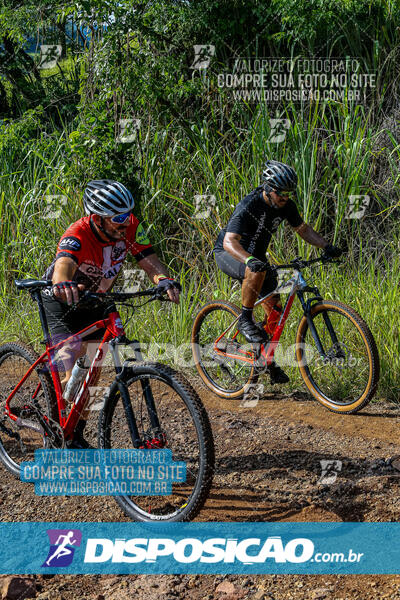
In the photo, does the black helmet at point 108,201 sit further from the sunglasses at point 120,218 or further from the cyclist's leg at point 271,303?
the cyclist's leg at point 271,303

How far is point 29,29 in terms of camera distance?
9.30 metres

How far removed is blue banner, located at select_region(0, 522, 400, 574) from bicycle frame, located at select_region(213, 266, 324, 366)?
6.55 ft

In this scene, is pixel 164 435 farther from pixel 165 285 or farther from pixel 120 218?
pixel 120 218

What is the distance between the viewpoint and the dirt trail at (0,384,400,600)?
3.02 metres

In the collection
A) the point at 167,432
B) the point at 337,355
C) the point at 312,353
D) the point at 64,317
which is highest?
the point at 64,317

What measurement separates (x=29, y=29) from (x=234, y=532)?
8332mm

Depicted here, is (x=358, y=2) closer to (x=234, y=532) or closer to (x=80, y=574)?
(x=234, y=532)

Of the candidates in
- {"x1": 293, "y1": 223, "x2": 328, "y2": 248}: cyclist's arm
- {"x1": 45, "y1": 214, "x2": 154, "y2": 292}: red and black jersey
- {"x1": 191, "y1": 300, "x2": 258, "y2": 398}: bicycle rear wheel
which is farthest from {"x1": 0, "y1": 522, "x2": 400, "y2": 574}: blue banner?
{"x1": 293, "y1": 223, "x2": 328, "y2": 248}: cyclist's arm

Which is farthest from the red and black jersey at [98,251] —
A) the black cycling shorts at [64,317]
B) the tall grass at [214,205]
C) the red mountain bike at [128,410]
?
the tall grass at [214,205]

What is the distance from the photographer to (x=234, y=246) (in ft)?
17.7

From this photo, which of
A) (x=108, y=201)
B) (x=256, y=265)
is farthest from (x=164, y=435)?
(x=256, y=265)

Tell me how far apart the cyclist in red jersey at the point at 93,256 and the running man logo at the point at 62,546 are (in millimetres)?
528

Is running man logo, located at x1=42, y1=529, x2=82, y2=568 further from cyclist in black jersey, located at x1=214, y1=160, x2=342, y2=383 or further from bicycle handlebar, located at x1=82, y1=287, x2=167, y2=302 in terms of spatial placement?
cyclist in black jersey, located at x1=214, y1=160, x2=342, y2=383

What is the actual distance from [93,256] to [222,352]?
2268mm
